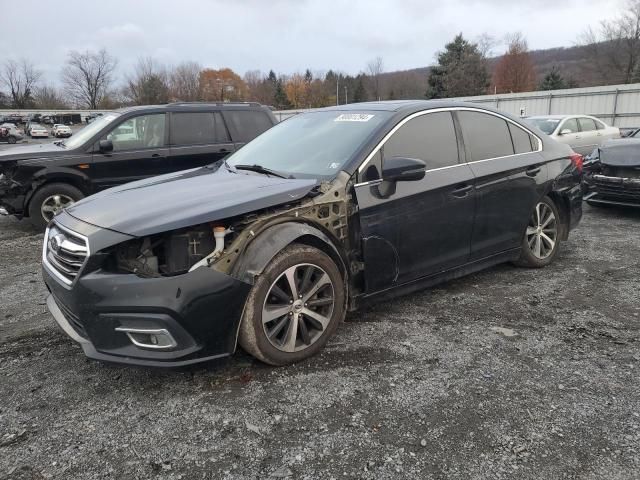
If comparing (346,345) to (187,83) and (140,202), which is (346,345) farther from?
(187,83)

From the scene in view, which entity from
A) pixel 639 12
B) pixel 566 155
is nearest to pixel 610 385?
pixel 566 155

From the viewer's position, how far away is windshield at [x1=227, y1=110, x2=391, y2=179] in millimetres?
3635

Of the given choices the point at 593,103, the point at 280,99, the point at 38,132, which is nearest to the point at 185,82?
the point at 280,99

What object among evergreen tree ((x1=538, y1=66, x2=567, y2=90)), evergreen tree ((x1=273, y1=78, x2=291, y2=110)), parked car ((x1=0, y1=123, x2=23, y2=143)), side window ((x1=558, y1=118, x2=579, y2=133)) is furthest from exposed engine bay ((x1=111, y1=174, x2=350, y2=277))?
evergreen tree ((x1=273, y1=78, x2=291, y2=110))

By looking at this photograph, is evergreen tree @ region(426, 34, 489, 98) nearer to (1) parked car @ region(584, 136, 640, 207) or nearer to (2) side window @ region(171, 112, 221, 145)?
(1) parked car @ region(584, 136, 640, 207)

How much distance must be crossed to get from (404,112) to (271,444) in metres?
2.66

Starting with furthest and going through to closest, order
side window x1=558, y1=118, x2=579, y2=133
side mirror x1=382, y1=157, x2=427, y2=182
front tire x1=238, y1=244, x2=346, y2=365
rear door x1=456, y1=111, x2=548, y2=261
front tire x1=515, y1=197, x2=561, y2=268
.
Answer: side window x1=558, y1=118, x2=579, y2=133
front tire x1=515, y1=197, x2=561, y2=268
rear door x1=456, y1=111, x2=548, y2=261
side mirror x1=382, y1=157, x2=427, y2=182
front tire x1=238, y1=244, x2=346, y2=365

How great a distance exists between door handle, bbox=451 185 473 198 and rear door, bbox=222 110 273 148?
4.74 meters

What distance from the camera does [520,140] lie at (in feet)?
15.7

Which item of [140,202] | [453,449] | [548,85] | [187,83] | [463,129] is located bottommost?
[453,449]

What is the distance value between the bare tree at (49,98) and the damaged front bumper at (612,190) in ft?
306

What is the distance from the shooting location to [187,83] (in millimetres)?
84312

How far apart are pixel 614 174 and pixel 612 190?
234 mm

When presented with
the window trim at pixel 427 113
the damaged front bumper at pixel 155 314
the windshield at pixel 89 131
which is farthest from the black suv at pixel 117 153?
the damaged front bumper at pixel 155 314
